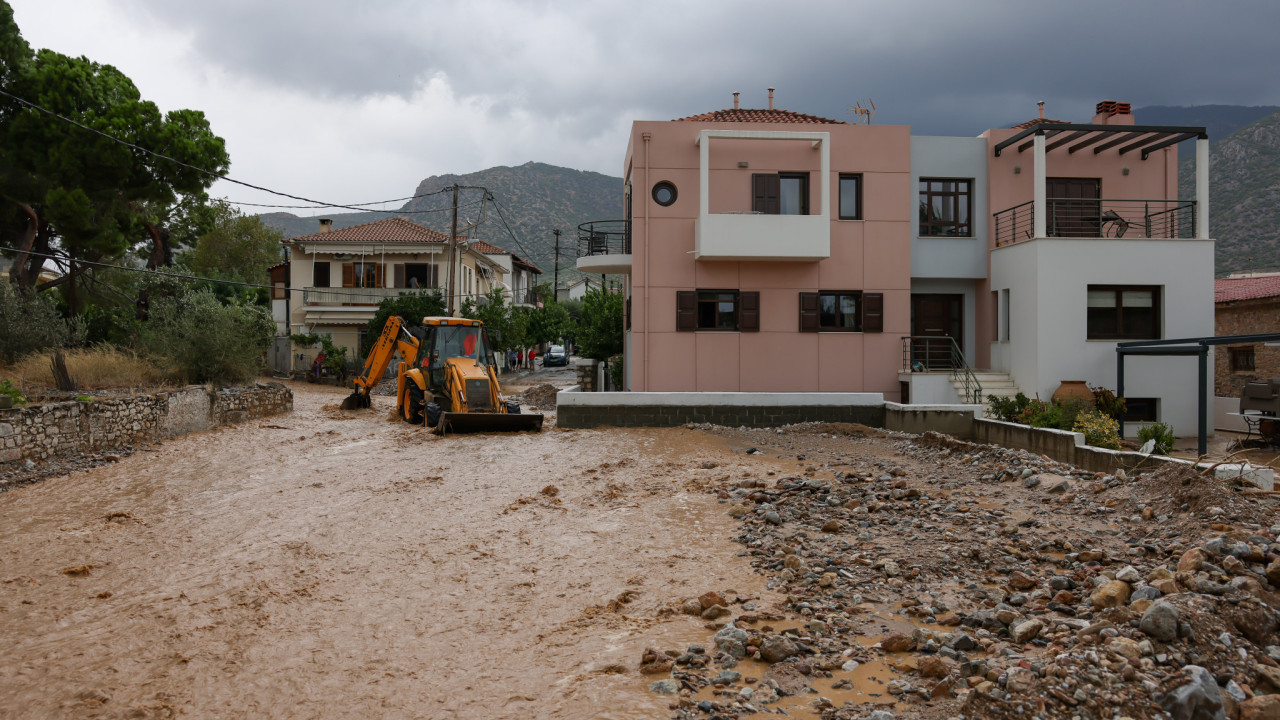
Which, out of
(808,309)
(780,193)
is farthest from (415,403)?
(780,193)

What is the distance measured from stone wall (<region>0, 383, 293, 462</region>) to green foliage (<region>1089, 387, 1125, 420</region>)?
20.1 metres

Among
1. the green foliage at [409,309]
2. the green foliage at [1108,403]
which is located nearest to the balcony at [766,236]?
the green foliage at [1108,403]

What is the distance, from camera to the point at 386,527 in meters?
9.68

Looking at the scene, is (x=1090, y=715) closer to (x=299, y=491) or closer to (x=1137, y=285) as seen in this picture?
Result: (x=299, y=491)

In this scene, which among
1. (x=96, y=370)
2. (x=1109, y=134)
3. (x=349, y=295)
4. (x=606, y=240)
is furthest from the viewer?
(x=349, y=295)

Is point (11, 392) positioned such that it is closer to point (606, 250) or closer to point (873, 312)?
point (606, 250)

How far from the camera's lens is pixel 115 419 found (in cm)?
1498

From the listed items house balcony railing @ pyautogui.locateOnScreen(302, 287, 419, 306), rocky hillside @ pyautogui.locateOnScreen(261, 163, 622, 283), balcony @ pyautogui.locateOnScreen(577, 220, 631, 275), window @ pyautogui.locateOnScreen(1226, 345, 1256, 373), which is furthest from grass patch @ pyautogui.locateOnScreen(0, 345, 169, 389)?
rocky hillside @ pyautogui.locateOnScreen(261, 163, 622, 283)

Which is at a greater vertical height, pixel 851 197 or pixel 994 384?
pixel 851 197

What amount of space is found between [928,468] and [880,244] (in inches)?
378

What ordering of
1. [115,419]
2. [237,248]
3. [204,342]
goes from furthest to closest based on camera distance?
[237,248] → [204,342] → [115,419]

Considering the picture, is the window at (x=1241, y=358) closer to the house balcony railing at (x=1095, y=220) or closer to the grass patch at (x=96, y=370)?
the house balcony railing at (x=1095, y=220)

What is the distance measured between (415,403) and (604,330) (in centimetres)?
796

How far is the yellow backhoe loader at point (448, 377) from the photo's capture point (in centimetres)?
1869
